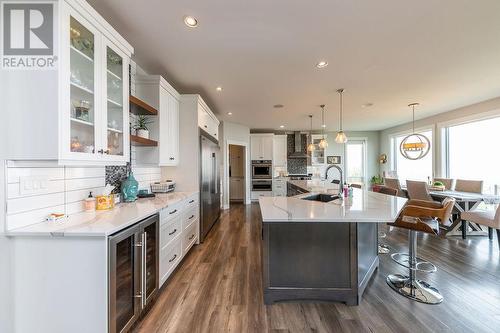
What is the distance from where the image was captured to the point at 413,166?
6.45 metres

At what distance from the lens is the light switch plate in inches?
55.3

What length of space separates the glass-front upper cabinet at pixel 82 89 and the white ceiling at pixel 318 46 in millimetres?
439

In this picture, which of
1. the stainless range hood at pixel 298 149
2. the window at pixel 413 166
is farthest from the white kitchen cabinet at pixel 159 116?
the window at pixel 413 166

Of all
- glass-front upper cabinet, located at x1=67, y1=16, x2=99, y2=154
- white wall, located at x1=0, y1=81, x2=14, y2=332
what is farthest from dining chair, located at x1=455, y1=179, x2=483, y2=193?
white wall, located at x1=0, y1=81, x2=14, y2=332

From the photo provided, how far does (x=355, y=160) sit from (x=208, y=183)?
21.2 ft

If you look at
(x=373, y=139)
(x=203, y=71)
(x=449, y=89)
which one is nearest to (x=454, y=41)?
(x=449, y=89)

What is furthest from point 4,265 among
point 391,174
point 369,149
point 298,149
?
point 369,149

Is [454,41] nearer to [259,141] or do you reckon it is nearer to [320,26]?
[320,26]

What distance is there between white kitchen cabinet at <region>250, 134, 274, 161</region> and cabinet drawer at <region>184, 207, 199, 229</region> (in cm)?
414

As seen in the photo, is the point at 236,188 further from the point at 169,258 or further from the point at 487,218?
the point at 487,218

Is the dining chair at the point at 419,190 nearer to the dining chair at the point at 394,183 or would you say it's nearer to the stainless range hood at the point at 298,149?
the dining chair at the point at 394,183

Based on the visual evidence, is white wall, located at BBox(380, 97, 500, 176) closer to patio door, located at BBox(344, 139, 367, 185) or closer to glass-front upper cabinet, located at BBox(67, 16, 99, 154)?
patio door, located at BBox(344, 139, 367, 185)

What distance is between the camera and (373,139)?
7945 mm

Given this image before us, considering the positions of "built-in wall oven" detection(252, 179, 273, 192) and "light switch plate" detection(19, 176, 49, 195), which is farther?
"built-in wall oven" detection(252, 179, 273, 192)
